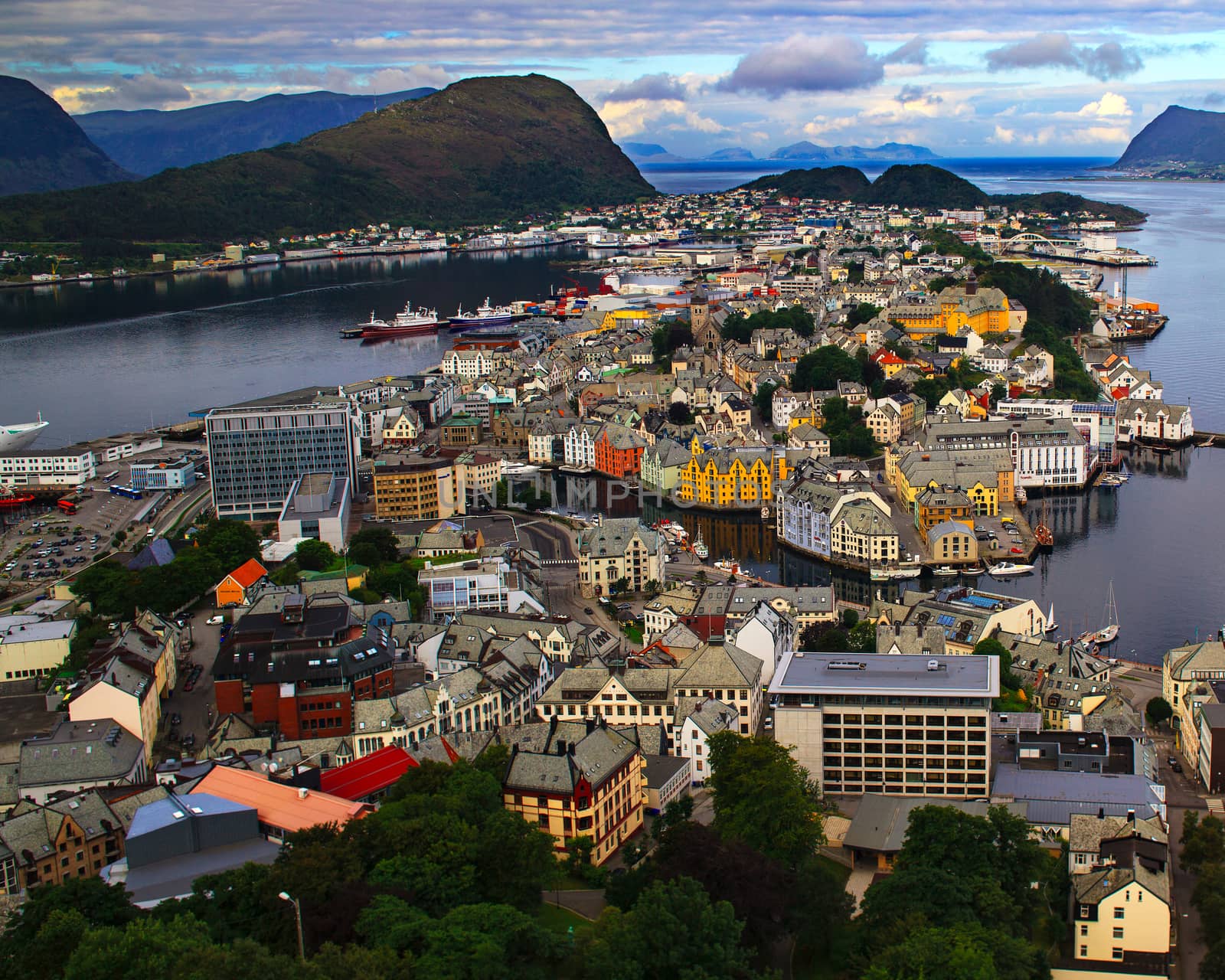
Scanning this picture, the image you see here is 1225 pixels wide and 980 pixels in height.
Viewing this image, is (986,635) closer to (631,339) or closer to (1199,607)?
(1199,607)

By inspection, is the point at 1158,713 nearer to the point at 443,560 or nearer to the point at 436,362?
the point at 443,560

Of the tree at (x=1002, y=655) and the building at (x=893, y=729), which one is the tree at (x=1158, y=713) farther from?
the building at (x=893, y=729)

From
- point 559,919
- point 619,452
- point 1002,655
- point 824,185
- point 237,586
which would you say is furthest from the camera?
point 824,185

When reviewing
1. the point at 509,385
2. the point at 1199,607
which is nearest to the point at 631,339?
the point at 509,385

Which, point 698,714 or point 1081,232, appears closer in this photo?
point 698,714

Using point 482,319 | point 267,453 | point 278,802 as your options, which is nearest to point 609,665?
point 278,802

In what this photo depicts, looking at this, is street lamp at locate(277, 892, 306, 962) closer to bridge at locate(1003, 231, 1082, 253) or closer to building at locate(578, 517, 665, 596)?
building at locate(578, 517, 665, 596)

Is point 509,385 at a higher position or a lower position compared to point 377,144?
lower
